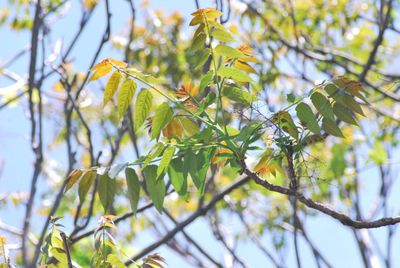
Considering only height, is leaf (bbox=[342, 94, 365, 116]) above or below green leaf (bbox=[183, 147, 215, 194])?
above

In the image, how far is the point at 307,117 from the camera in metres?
1.83

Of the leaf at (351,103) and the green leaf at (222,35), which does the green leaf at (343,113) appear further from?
the green leaf at (222,35)

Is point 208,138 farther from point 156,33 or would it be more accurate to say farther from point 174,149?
point 156,33

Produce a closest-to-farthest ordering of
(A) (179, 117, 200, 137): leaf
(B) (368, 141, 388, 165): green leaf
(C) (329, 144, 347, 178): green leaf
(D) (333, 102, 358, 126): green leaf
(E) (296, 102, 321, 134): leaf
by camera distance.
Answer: (E) (296, 102, 321, 134): leaf
(D) (333, 102, 358, 126): green leaf
(A) (179, 117, 200, 137): leaf
(C) (329, 144, 347, 178): green leaf
(B) (368, 141, 388, 165): green leaf

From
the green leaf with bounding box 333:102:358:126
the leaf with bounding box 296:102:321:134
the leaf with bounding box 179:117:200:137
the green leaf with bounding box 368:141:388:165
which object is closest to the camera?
the leaf with bounding box 296:102:321:134

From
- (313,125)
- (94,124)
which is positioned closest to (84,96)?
(94,124)

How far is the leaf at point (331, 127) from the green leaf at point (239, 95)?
0.60 feet

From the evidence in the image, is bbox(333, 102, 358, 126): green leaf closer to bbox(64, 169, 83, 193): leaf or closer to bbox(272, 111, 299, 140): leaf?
bbox(272, 111, 299, 140): leaf

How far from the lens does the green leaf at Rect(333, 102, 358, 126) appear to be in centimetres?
190

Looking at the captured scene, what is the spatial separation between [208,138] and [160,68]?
3.73 metres

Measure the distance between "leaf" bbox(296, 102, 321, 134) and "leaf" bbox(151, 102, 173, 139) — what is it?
0.32 meters

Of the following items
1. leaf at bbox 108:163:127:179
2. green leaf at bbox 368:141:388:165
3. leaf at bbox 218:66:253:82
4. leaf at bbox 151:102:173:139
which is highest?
green leaf at bbox 368:141:388:165

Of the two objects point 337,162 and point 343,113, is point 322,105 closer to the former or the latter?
point 343,113

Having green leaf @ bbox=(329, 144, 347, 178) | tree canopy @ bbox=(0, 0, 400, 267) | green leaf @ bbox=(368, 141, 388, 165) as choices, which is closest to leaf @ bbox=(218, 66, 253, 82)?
tree canopy @ bbox=(0, 0, 400, 267)
